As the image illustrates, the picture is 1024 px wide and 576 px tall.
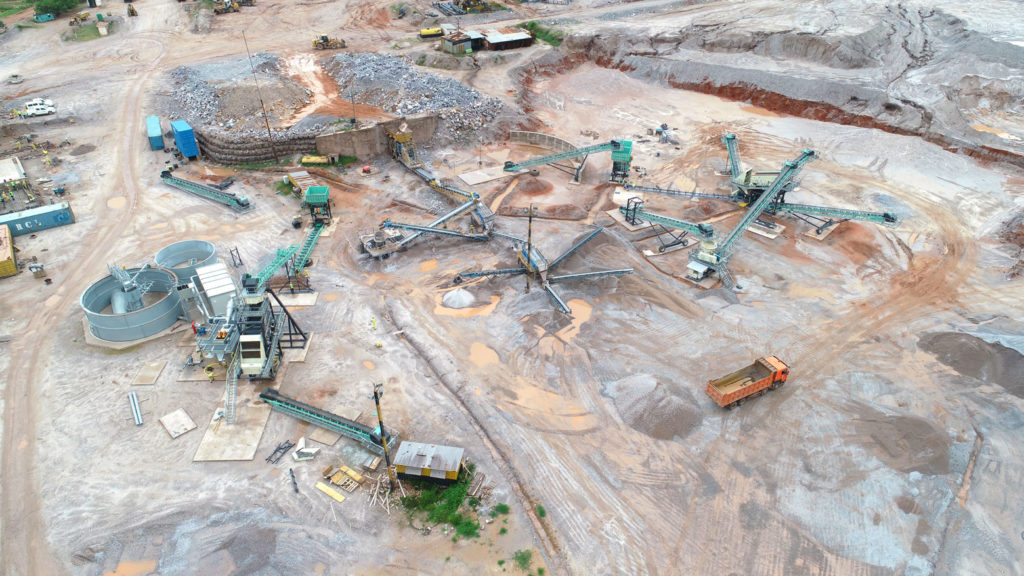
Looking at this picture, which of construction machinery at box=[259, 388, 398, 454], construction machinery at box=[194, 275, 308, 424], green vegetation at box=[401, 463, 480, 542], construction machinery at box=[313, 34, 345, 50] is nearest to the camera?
green vegetation at box=[401, 463, 480, 542]

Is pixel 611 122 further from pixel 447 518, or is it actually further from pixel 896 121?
pixel 447 518

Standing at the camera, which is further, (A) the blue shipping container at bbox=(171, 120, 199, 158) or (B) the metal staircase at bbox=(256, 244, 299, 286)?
(A) the blue shipping container at bbox=(171, 120, 199, 158)

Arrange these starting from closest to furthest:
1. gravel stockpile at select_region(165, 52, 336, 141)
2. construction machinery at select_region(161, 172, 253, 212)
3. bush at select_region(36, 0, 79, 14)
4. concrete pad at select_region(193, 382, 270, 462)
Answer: concrete pad at select_region(193, 382, 270, 462) → construction machinery at select_region(161, 172, 253, 212) → gravel stockpile at select_region(165, 52, 336, 141) → bush at select_region(36, 0, 79, 14)

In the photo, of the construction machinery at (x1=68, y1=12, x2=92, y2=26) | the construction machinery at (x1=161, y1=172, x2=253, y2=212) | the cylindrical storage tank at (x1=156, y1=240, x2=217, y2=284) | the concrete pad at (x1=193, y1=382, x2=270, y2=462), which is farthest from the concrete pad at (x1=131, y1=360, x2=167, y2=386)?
the construction machinery at (x1=68, y1=12, x2=92, y2=26)

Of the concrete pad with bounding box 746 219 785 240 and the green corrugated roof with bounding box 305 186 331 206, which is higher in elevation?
the green corrugated roof with bounding box 305 186 331 206

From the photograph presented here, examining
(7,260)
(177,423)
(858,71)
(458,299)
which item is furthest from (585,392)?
(858,71)

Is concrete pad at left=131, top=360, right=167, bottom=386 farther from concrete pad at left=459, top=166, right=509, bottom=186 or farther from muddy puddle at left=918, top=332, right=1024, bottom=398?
muddy puddle at left=918, top=332, right=1024, bottom=398
